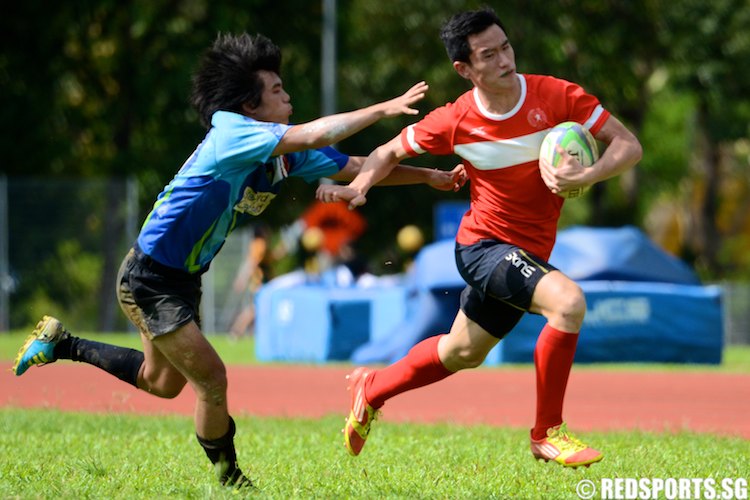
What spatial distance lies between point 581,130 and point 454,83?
26111mm

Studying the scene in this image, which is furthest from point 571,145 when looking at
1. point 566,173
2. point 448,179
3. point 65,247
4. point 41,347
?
point 65,247

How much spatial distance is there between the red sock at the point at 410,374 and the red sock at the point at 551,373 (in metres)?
0.76

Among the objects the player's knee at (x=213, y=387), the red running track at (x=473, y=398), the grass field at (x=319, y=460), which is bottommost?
the red running track at (x=473, y=398)

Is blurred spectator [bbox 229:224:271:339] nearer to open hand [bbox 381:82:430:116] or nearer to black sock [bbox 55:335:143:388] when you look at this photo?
black sock [bbox 55:335:143:388]

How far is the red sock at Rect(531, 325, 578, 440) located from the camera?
21.5 feet

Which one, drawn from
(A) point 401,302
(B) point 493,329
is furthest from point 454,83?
(B) point 493,329

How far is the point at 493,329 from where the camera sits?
22.7ft

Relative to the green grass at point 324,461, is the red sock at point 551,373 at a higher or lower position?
higher

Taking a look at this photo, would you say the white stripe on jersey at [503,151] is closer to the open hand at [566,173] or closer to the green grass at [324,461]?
the open hand at [566,173]

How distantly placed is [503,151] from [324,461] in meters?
1.97

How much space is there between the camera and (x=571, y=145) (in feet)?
21.2

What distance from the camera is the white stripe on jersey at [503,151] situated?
6.69 metres

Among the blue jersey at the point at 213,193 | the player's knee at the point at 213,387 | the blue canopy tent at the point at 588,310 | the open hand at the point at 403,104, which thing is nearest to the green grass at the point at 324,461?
the player's knee at the point at 213,387

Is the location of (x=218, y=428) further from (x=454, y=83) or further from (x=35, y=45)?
(x=454, y=83)
